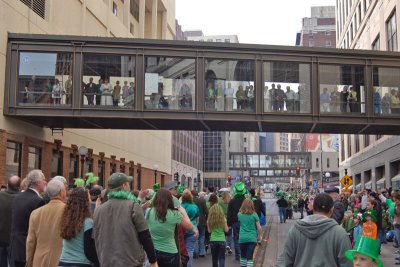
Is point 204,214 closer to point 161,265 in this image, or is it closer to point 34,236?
point 161,265

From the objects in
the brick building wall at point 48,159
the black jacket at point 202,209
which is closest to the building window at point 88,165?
the brick building wall at point 48,159

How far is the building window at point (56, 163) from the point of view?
2752cm

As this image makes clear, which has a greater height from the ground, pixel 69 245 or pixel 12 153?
pixel 12 153

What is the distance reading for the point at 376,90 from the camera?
2650 centimetres

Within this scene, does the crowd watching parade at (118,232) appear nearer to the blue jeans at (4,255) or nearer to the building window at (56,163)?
the blue jeans at (4,255)

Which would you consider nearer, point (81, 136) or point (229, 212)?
point (229, 212)

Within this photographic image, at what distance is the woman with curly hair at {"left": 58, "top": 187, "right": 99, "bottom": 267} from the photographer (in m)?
6.24

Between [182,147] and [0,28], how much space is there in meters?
65.7

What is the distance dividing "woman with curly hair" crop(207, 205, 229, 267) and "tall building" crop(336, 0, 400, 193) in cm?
1636

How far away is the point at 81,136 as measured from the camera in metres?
31.1

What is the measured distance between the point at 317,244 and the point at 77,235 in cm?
277

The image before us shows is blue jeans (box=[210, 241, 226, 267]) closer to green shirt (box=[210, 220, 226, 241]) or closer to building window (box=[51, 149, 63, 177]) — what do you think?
green shirt (box=[210, 220, 226, 241])

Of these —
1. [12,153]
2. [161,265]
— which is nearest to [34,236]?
[161,265]

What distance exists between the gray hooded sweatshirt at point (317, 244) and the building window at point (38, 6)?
21988 mm
